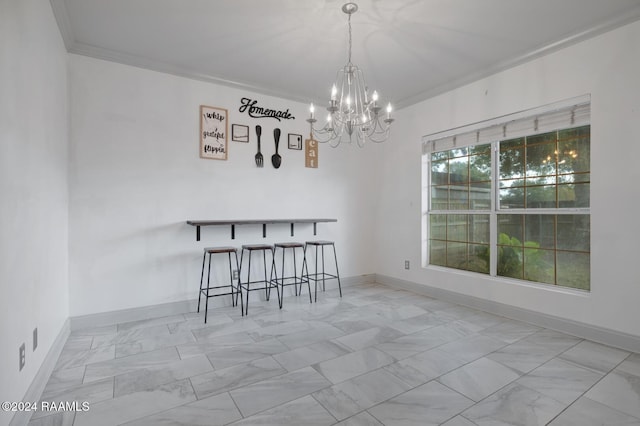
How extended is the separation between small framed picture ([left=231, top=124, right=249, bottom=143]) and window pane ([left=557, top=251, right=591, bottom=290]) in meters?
3.79

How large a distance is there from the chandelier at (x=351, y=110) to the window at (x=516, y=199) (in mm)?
1199

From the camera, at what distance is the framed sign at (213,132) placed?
390 cm

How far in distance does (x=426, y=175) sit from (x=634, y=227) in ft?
7.61

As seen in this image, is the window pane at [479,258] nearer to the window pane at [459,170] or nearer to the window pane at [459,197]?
the window pane at [459,197]

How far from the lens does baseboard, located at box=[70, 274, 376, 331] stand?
10.6 feet

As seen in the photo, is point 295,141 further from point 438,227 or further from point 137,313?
point 137,313

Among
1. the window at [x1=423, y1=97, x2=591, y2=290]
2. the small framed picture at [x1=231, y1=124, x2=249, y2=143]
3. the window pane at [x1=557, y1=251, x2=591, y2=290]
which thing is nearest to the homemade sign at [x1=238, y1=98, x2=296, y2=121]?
the small framed picture at [x1=231, y1=124, x2=249, y2=143]

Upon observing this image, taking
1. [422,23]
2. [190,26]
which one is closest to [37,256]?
[190,26]

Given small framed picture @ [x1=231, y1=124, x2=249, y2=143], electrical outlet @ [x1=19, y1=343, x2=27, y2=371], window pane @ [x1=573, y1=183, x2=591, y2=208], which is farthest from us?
small framed picture @ [x1=231, y1=124, x2=249, y2=143]

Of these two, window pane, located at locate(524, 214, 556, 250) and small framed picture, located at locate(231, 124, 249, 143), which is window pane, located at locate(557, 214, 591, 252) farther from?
small framed picture, located at locate(231, 124, 249, 143)

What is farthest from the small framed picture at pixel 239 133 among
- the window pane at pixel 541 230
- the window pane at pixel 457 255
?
the window pane at pixel 541 230

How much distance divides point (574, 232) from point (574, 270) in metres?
0.37

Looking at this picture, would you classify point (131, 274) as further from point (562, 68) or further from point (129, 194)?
point (562, 68)

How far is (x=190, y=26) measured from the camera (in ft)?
9.56
